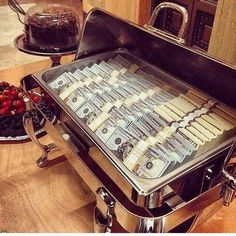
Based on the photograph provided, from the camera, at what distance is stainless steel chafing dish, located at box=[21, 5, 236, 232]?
2.23 ft

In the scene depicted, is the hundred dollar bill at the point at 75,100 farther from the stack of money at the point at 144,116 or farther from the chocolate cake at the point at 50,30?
the chocolate cake at the point at 50,30

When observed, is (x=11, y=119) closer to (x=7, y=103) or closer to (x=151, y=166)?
(x=7, y=103)

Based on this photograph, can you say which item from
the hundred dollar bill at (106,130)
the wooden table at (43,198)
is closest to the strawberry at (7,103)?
the wooden table at (43,198)

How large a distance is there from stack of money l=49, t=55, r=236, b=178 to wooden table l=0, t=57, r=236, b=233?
0.34 m

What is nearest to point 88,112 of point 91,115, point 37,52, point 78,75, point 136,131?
point 91,115

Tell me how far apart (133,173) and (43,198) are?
52 cm

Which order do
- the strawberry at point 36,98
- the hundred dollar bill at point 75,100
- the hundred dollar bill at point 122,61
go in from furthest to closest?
the hundred dollar bill at point 122,61
the strawberry at point 36,98
the hundred dollar bill at point 75,100

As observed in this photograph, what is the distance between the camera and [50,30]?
125 centimetres

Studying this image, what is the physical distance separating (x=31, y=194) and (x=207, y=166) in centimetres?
65

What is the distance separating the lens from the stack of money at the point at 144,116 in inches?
Result: 29.9

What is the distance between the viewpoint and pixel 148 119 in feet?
2.91

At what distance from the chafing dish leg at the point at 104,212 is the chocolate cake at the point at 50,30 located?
71 centimetres

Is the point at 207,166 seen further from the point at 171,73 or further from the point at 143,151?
the point at 171,73

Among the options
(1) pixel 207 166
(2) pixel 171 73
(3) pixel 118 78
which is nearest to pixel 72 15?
(3) pixel 118 78
